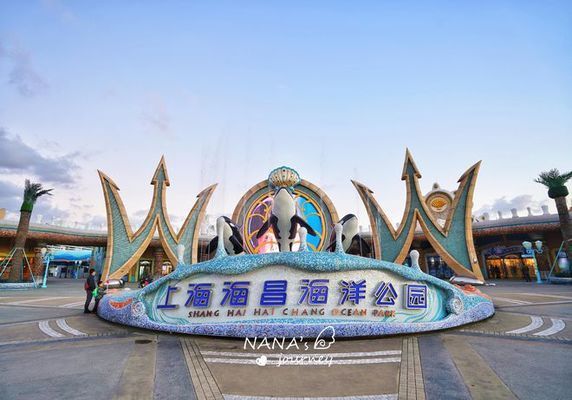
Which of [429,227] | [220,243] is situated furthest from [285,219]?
[429,227]

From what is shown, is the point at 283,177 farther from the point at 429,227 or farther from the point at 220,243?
the point at 429,227

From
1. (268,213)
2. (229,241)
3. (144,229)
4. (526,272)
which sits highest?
(268,213)

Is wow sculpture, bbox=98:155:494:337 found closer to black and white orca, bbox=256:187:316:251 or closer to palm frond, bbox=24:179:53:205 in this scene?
black and white orca, bbox=256:187:316:251

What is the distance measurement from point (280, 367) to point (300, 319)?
5.86 ft

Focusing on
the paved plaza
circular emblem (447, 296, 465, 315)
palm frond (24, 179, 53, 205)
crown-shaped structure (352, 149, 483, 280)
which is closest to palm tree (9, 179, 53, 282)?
palm frond (24, 179, 53, 205)

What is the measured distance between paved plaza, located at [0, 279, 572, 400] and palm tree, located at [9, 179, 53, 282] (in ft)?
72.1

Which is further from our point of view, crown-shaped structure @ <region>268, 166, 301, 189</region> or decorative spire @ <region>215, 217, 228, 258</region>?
crown-shaped structure @ <region>268, 166, 301, 189</region>

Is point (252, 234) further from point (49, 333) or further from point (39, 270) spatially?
point (39, 270)

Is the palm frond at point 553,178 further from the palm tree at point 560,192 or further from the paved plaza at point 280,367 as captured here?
the paved plaza at point 280,367

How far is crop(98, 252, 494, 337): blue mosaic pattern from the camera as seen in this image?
6.14 m

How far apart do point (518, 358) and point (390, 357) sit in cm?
203

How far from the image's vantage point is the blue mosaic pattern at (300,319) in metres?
6.14

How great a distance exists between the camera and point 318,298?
650 cm

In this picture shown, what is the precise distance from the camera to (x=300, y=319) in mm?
6277
